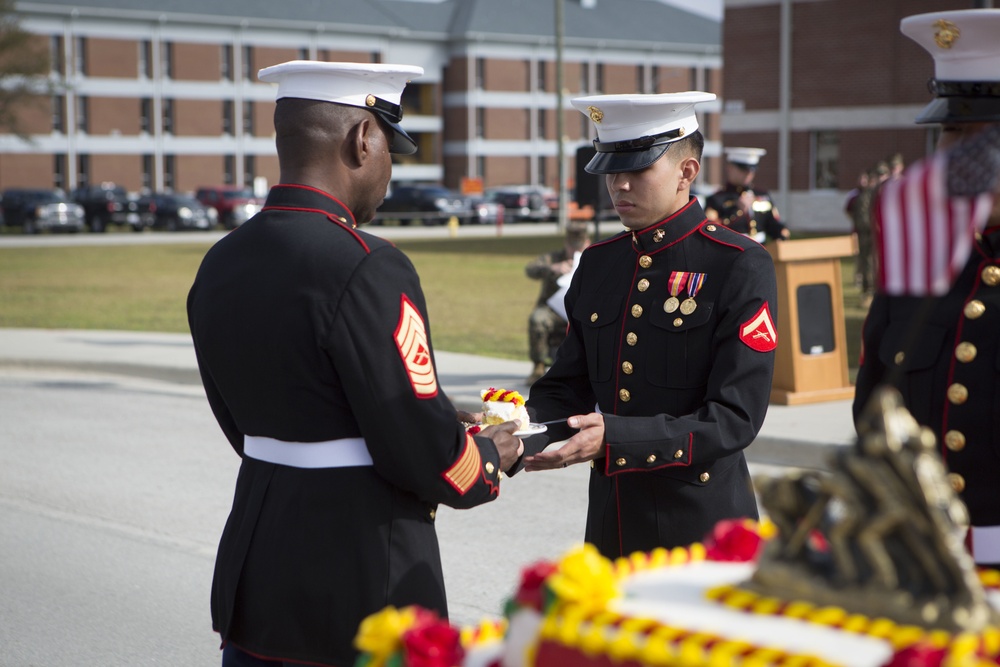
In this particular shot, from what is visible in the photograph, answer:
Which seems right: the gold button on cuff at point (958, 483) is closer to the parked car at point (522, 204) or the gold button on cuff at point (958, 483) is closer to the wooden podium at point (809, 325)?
the wooden podium at point (809, 325)

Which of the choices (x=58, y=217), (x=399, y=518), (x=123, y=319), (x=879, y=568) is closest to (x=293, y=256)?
(x=399, y=518)

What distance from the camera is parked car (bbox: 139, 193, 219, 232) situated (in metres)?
47.0

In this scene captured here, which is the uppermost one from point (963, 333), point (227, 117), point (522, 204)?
point (227, 117)

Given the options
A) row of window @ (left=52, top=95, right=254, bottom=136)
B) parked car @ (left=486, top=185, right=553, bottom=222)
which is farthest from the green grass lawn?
row of window @ (left=52, top=95, right=254, bottom=136)

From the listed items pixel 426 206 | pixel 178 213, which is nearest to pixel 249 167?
pixel 426 206

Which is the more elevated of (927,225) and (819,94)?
(819,94)

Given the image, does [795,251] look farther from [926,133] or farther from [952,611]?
[926,133]

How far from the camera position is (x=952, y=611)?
1498 mm

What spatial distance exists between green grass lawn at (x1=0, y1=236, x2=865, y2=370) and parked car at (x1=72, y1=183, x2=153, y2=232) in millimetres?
9950

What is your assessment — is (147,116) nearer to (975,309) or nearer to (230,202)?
(230,202)

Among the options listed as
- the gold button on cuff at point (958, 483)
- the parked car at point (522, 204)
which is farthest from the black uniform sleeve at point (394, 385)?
the parked car at point (522, 204)

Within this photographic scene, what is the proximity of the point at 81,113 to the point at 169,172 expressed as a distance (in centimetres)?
543

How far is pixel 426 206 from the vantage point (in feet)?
167

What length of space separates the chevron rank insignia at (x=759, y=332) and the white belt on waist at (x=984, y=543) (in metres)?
0.74
